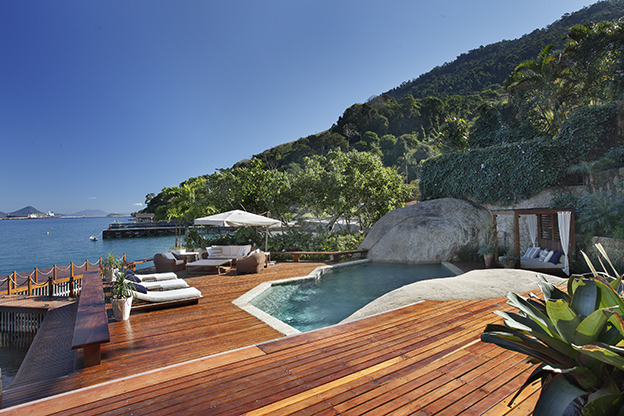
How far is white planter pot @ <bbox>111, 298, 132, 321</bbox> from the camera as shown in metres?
5.02

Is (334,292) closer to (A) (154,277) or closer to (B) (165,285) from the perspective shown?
(B) (165,285)

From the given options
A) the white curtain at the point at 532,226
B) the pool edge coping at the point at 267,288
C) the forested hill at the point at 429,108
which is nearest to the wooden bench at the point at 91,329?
the pool edge coping at the point at 267,288

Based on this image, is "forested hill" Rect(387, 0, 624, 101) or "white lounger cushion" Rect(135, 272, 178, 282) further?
"forested hill" Rect(387, 0, 624, 101)

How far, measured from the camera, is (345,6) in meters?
15.0

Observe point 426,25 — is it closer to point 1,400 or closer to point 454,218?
point 454,218

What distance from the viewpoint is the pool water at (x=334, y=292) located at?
21.8 ft

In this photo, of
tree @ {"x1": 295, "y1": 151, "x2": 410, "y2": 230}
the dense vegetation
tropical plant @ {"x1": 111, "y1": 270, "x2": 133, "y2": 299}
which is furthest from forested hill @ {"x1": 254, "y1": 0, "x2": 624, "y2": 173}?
tropical plant @ {"x1": 111, "y1": 270, "x2": 133, "y2": 299}

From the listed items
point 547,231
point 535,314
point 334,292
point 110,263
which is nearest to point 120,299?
point 110,263

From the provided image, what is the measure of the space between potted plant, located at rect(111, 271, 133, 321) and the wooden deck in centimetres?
42

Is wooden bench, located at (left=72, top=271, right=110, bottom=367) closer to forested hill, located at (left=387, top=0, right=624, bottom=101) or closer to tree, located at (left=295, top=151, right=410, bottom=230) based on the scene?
tree, located at (left=295, top=151, right=410, bottom=230)

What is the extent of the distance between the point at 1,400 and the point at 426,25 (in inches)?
763

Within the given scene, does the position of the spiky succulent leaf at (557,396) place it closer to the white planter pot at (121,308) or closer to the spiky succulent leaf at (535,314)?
the spiky succulent leaf at (535,314)

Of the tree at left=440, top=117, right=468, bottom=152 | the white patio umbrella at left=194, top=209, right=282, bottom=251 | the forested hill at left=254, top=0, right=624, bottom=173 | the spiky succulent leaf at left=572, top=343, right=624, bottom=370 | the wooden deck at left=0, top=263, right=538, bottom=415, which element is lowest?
the wooden deck at left=0, top=263, right=538, bottom=415

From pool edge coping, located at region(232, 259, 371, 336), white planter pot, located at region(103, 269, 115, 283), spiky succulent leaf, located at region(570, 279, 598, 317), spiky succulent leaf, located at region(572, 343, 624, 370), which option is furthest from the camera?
white planter pot, located at region(103, 269, 115, 283)
